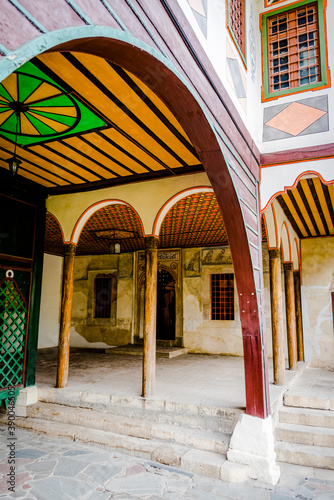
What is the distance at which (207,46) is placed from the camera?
3.57m

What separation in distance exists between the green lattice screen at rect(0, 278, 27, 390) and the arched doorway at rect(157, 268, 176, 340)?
22.1ft

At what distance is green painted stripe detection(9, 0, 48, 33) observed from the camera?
45.9 inches

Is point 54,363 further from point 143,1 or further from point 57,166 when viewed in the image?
point 143,1

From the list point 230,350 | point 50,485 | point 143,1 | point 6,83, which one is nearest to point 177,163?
point 6,83

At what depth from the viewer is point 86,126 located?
4.65 metres

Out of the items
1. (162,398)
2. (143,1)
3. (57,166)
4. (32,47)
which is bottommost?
(162,398)

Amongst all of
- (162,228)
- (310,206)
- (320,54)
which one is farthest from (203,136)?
(162,228)

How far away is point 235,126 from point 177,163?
1666 mm

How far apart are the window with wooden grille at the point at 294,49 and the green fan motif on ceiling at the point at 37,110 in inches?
115

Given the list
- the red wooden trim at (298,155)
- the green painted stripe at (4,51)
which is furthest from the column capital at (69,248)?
the green painted stripe at (4,51)

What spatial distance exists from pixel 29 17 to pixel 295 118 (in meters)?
4.71

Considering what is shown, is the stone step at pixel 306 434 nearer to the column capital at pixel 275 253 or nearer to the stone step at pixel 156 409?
the stone step at pixel 156 409

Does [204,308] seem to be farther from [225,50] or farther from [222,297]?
[225,50]

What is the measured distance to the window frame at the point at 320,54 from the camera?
5094mm
